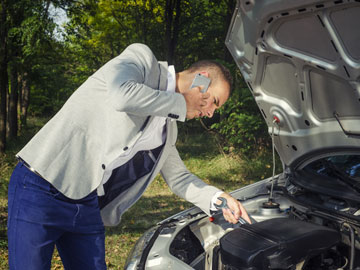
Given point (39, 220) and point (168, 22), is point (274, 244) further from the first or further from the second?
point (168, 22)

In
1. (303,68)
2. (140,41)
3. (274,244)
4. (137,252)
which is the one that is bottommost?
(137,252)

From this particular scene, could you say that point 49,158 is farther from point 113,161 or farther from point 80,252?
point 80,252

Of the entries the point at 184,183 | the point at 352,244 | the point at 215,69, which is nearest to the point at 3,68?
the point at 184,183

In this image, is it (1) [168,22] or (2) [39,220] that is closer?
(2) [39,220]

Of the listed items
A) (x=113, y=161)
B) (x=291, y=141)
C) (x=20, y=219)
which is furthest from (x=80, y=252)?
(x=291, y=141)

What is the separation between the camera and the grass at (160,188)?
4.81 meters

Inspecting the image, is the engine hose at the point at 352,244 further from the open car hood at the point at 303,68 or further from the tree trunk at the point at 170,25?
the tree trunk at the point at 170,25

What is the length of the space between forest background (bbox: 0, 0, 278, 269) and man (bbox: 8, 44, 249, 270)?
2.49 m

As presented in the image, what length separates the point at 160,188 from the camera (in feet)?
25.6

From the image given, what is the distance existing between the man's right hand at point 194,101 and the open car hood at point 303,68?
55 cm

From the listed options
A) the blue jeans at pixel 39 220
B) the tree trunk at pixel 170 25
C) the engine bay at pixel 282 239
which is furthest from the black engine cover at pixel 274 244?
the tree trunk at pixel 170 25

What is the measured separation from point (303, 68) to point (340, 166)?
2.43ft

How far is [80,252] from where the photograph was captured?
2143 mm

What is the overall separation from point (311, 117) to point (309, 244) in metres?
0.96
